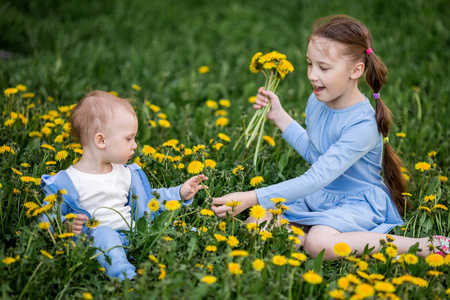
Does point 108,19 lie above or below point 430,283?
above

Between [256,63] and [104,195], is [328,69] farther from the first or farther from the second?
[104,195]

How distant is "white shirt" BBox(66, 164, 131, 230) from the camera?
225cm

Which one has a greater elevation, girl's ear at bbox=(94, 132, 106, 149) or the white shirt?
girl's ear at bbox=(94, 132, 106, 149)

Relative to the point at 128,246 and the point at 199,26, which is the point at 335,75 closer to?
the point at 128,246

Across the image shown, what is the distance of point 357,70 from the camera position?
2.54 meters

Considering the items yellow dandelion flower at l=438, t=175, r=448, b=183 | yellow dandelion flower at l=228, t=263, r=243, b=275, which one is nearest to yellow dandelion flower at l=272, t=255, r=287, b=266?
yellow dandelion flower at l=228, t=263, r=243, b=275

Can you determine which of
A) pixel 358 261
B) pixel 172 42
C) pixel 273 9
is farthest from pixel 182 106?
pixel 273 9

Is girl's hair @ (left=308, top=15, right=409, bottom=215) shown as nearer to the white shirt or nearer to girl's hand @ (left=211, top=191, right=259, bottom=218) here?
girl's hand @ (left=211, top=191, right=259, bottom=218)

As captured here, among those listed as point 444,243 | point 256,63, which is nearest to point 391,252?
point 444,243

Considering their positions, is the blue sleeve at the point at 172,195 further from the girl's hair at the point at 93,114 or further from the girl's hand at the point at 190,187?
the girl's hair at the point at 93,114

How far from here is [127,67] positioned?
15.6 feet

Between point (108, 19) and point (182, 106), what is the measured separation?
8.78 feet

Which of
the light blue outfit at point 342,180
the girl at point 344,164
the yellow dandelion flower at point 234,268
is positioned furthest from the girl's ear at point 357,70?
the yellow dandelion flower at point 234,268

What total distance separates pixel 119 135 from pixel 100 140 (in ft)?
0.28
